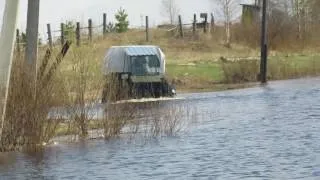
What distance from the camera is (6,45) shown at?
2342 centimetres

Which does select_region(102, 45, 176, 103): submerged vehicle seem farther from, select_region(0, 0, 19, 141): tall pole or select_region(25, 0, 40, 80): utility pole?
select_region(0, 0, 19, 141): tall pole

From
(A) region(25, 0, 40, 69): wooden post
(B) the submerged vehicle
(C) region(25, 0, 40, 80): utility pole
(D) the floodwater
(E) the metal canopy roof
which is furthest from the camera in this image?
(E) the metal canopy roof

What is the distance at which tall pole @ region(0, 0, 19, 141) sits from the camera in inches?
899

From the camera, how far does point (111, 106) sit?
84.9 ft

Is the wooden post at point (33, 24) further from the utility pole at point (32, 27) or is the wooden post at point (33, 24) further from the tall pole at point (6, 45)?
the tall pole at point (6, 45)

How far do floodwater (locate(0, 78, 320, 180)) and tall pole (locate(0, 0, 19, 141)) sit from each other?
1680 mm

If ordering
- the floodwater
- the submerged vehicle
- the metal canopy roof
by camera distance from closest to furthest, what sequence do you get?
the floodwater < the submerged vehicle < the metal canopy roof

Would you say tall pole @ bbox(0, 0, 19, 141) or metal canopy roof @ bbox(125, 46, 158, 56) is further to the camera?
metal canopy roof @ bbox(125, 46, 158, 56)

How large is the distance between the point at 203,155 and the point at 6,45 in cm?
607

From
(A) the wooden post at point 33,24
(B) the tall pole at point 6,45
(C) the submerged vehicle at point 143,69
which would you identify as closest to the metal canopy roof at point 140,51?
(C) the submerged vehicle at point 143,69

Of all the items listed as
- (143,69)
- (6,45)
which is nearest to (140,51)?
(143,69)

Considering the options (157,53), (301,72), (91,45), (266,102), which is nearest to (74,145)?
(91,45)

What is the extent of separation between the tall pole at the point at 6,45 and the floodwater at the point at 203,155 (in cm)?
168

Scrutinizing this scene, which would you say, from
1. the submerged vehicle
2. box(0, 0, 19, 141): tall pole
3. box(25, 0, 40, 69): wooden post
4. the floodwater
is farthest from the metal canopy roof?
box(0, 0, 19, 141): tall pole
